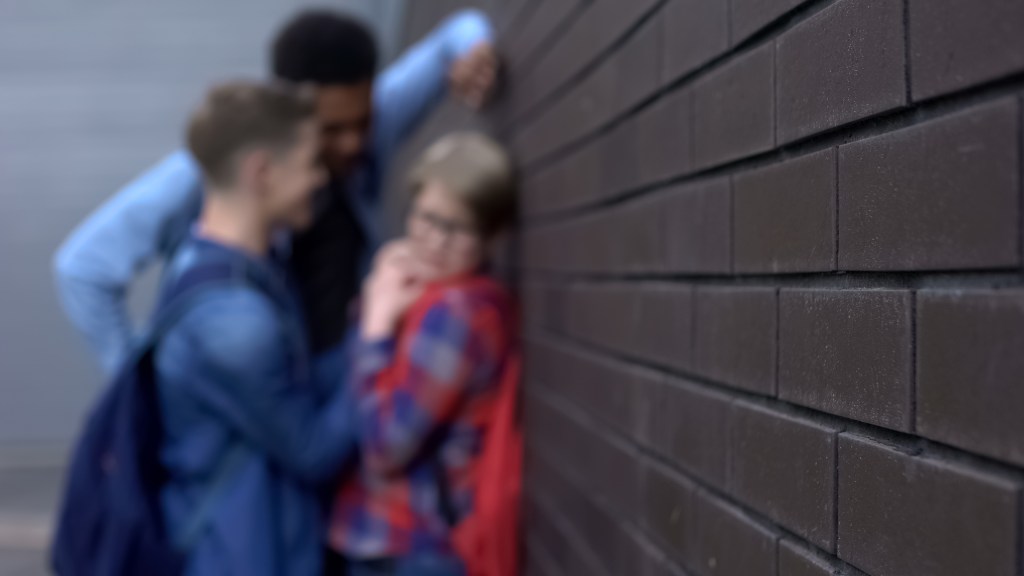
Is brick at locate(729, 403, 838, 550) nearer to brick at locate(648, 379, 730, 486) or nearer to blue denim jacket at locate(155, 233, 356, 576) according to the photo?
brick at locate(648, 379, 730, 486)

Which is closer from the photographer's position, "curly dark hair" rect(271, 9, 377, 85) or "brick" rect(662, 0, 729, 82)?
"brick" rect(662, 0, 729, 82)

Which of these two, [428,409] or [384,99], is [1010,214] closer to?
[428,409]

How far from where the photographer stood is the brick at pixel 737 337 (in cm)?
146

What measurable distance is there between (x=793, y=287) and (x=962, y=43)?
45 centimetres

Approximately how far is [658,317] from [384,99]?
6.66ft

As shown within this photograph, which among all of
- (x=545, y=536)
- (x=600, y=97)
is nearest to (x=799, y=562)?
(x=600, y=97)

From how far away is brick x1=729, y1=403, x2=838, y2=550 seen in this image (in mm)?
1270

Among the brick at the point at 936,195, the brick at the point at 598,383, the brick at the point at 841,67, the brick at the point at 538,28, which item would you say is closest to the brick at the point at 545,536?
the brick at the point at 598,383

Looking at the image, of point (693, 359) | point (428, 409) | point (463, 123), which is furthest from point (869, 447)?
point (463, 123)

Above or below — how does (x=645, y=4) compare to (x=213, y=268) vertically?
above

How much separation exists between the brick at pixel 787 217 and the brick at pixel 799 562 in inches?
11.3

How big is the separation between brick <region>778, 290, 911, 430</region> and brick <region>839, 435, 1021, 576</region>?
0.04m

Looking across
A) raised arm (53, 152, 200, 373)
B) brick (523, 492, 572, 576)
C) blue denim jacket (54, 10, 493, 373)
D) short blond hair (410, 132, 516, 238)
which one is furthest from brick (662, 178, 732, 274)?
raised arm (53, 152, 200, 373)

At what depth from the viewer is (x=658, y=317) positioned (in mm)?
1966
